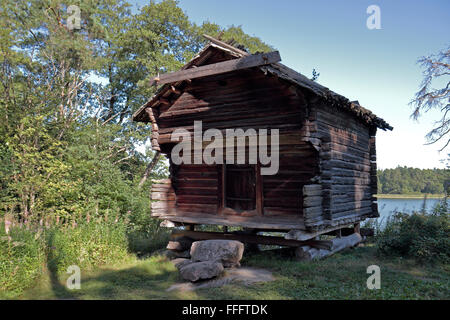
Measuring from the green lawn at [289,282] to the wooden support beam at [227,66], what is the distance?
5262 millimetres

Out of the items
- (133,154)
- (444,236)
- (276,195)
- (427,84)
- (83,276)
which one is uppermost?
(427,84)

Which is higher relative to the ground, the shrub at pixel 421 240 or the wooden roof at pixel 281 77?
the wooden roof at pixel 281 77

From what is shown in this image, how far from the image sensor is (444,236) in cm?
998

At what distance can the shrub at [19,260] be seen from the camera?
704cm

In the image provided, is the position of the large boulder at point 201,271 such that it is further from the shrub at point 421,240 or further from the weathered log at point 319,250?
the shrub at point 421,240

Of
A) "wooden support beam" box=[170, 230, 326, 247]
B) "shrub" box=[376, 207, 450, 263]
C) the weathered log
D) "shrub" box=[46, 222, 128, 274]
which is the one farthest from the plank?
"shrub" box=[376, 207, 450, 263]

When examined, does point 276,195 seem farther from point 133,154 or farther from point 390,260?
point 133,154

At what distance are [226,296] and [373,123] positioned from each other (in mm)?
9601

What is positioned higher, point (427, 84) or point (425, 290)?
point (427, 84)

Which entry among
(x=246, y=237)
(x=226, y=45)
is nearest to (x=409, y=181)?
(x=246, y=237)

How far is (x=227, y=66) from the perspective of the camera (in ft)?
30.0

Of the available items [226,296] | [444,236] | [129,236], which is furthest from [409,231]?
[129,236]

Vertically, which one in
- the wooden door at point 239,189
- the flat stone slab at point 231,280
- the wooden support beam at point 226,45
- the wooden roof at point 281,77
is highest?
the wooden support beam at point 226,45

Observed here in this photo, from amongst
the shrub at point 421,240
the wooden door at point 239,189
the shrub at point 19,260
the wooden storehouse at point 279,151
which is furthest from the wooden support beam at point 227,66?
the shrub at point 421,240
